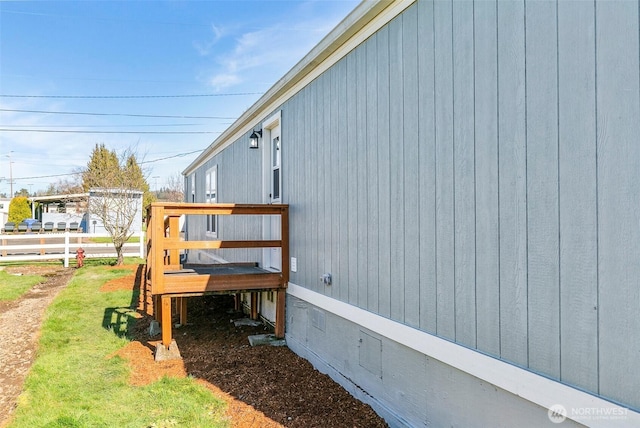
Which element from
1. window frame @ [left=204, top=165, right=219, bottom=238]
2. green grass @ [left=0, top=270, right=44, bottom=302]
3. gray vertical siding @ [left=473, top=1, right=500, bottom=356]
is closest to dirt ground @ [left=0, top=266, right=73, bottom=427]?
green grass @ [left=0, top=270, right=44, bottom=302]

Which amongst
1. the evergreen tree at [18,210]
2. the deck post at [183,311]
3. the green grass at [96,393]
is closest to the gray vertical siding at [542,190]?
the green grass at [96,393]

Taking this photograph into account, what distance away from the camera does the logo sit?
1872 millimetres

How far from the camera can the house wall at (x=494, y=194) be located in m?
1.72

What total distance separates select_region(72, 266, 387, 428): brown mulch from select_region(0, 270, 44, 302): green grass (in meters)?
4.09

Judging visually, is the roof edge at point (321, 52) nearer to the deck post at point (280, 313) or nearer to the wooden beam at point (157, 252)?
the wooden beam at point (157, 252)

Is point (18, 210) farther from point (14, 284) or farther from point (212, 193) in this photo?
point (212, 193)

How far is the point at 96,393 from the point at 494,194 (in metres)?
3.76

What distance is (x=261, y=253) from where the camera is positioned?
6.36m

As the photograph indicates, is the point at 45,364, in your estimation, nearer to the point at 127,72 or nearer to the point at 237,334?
the point at 237,334

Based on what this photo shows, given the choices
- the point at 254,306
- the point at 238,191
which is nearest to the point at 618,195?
the point at 254,306

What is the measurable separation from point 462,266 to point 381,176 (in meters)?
1.10

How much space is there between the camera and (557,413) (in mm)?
1897

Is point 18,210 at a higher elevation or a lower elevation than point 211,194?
lower

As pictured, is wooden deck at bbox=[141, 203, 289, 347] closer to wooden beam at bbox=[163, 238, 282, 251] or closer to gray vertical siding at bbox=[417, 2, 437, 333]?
wooden beam at bbox=[163, 238, 282, 251]
